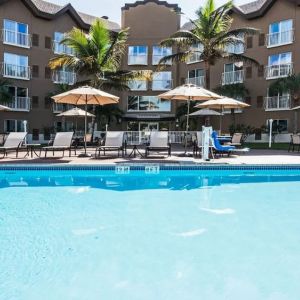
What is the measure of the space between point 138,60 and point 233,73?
30.9 ft

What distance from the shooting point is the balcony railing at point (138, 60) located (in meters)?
37.2

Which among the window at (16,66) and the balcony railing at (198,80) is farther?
the balcony railing at (198,80)

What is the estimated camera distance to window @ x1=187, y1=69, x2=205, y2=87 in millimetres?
35250

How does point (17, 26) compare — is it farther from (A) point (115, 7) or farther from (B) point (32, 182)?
(B) point (32, 182)

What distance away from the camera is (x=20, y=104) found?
32.3 metres

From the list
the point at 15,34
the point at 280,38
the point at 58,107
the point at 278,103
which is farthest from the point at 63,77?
the point at 280,38

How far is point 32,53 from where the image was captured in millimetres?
33125

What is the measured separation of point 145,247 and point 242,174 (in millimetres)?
7694

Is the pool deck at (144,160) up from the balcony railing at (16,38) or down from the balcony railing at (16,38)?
down

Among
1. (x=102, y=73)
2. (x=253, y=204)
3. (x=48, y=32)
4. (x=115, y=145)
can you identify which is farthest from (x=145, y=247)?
(x=48, y=32)

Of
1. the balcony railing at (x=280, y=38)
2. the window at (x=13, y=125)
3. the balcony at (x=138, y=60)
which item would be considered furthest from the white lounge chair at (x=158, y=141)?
the balcony at (x=138, y=60)

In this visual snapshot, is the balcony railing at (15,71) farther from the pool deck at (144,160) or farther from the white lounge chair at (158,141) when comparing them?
the white lounge chair at (158,141)

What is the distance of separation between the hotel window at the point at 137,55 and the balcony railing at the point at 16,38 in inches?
377

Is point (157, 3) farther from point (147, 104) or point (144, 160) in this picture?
point (144, 160)
